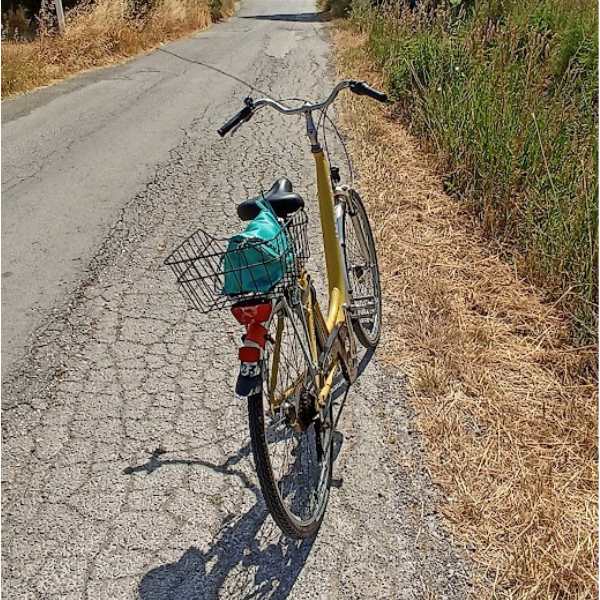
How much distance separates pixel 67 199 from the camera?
5.82 m

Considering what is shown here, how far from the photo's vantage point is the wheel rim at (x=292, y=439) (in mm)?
2141

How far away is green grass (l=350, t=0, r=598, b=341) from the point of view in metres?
3.70

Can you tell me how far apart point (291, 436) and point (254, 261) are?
1.02 m

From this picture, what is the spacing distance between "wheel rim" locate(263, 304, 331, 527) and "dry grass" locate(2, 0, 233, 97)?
8946 millimetres

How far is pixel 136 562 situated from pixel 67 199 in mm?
4200

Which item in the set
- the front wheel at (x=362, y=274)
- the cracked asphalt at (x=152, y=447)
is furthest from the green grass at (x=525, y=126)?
the cracked asphalt at (x=152, y=447)

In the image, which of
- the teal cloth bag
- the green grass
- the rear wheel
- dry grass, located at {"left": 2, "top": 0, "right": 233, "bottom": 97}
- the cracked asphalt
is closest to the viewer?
the teal cloth bag

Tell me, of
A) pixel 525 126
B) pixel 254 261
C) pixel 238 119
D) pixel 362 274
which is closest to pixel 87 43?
pixel 525 126

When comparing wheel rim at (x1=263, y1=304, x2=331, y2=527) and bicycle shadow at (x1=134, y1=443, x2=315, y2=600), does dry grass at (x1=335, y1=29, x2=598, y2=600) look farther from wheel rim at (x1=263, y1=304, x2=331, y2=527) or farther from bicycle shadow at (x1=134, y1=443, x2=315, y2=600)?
bicycle shadow at (x1=134, y1=443, x2=315, y2=600)

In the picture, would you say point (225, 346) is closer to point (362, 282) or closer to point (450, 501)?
point (362, 282)

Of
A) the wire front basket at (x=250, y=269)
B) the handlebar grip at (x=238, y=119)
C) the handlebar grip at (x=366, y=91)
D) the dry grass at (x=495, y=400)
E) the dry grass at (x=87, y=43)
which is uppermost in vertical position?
the dry grass at (x=87, y=43)

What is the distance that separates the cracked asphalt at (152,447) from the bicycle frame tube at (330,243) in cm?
57

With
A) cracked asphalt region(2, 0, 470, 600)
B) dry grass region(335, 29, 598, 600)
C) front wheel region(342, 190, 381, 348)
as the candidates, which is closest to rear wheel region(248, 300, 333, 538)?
cracked asphalt region(2, 0, 470, 600)

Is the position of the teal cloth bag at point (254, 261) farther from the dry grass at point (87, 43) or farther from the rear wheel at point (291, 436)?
the dry grass at point (87, 43)
